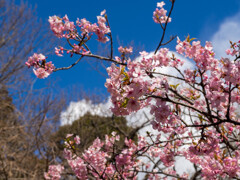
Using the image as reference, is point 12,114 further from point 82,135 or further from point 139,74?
point 139,74

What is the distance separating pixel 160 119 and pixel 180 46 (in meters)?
0.90

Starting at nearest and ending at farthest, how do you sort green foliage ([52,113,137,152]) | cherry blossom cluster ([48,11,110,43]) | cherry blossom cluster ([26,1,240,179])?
cherry blossom cluster ([26,1,240,179]), cherry blossom cluster ([48,11,110,43]), green foliage ([52,113,137,152])

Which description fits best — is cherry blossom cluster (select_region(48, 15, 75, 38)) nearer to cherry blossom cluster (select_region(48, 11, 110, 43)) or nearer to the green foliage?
cherry blossom cluster (select_region(48, 11, 110, 43))

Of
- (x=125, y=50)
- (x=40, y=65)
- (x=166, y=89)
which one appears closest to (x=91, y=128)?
(x=125, y=50)

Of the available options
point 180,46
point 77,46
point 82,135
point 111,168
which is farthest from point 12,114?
point 180,46

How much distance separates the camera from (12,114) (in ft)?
25.9

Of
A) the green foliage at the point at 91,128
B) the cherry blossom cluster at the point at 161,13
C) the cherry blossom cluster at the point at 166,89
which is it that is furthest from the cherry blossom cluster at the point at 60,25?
the green foliage at the point at 91,128

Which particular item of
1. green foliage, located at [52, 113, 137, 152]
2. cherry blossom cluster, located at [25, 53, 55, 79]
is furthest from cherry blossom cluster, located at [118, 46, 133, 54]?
green foliage, located at [52, 113, 137, 152]

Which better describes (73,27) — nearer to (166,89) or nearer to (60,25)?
(60,25)

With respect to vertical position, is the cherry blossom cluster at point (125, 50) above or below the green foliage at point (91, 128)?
below

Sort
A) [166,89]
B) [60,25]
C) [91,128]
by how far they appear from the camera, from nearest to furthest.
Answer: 1. [166,89]
2. [60,25]
3. [91,128]

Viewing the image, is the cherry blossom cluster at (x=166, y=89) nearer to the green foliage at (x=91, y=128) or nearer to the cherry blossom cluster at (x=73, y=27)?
the cherry blossom cluster at (x=73, y=27)

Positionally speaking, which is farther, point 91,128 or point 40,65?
point 91,128

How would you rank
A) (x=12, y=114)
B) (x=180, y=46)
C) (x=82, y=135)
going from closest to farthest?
(x=180, y=46) < (x=12, y=114) < (x=82, y=135)
